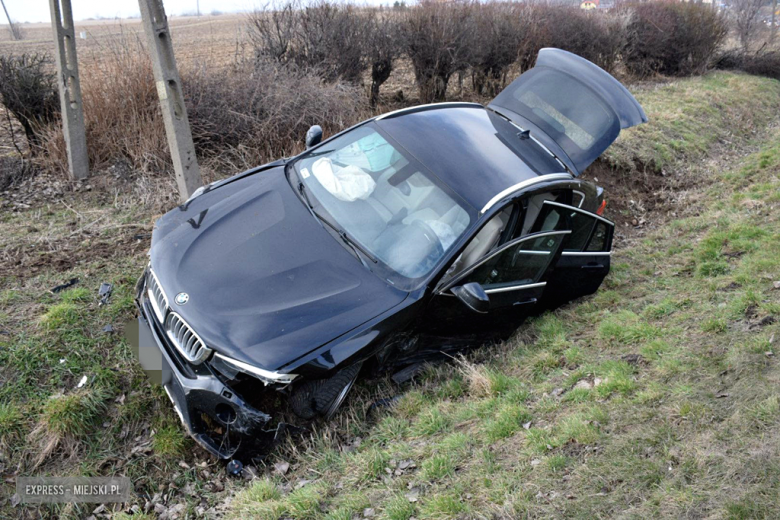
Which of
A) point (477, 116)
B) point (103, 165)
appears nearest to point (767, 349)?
point (477, 116)

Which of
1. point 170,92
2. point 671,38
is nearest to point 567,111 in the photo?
point 170,92

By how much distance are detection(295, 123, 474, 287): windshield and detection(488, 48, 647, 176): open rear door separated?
156 centimetres

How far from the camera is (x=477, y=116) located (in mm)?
5336

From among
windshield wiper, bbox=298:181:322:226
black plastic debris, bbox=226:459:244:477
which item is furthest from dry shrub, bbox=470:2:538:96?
black plastic debris, bbox=226:459:244:477

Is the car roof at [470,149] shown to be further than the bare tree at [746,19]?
No

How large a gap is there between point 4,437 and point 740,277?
19.4ft

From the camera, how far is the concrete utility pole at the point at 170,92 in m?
5.54

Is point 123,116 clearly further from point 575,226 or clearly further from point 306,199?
point 575,226

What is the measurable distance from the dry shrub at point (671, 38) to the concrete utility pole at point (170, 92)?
47.6 ft

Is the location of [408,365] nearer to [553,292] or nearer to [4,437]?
[553,292]

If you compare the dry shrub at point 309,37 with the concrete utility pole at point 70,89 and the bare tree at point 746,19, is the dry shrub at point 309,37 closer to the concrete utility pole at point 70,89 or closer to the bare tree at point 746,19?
the concrete utility pole at point 70,89

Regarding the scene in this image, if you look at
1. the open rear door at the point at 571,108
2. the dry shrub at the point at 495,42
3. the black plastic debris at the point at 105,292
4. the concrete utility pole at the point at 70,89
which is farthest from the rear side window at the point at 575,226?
the dry shrub at the point at 495,42

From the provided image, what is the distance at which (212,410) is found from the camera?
336 cm

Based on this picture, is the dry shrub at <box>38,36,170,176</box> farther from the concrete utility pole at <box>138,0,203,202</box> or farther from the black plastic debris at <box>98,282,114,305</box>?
the black plastic debris at <box>98,282,114,305</box>
